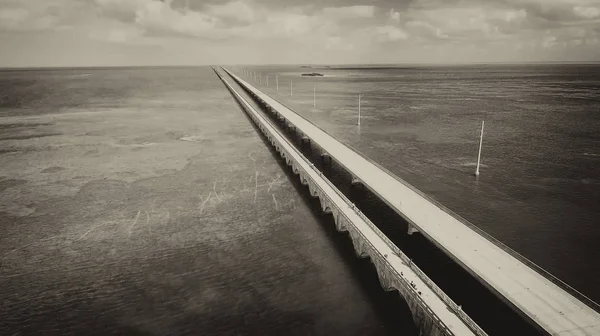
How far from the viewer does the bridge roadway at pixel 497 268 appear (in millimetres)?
7082

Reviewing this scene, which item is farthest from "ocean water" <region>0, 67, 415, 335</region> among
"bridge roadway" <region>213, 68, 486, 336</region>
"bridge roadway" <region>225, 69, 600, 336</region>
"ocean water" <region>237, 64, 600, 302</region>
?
"ocean water" <region>237, 64, 600, 302</region>

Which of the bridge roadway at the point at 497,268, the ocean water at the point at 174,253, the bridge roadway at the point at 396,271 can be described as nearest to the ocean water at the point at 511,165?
the bridge roadway at the point at 497,268

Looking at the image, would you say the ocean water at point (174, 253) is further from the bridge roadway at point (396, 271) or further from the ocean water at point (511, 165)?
the ocean water at point (511, 165)

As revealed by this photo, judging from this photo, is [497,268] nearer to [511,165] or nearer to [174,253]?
[174,253]

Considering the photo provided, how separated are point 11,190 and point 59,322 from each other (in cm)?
1221

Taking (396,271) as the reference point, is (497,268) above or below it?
above

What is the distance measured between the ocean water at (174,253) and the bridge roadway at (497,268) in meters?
2.04

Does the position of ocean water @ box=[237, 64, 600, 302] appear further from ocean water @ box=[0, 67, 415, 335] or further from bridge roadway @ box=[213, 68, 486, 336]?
ocean water @ box=[0, 67, 415, 335]

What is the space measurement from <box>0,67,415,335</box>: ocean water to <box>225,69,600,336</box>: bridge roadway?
2.04 metres

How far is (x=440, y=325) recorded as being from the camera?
290 inches

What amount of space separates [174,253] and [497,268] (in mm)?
9417

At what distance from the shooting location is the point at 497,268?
8.73 m

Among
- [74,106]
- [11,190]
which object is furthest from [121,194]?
[74,106]

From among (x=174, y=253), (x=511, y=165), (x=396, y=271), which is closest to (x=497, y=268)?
(x=396, y=271)
